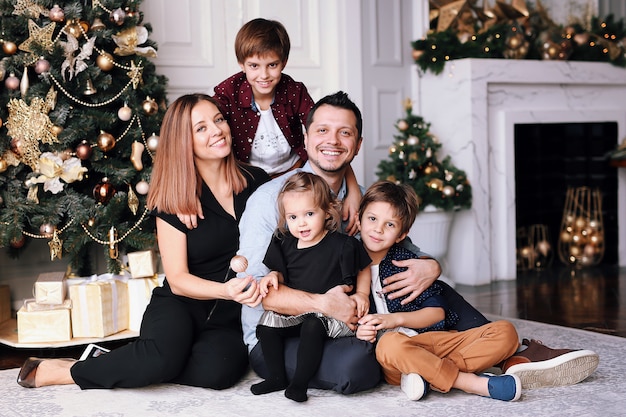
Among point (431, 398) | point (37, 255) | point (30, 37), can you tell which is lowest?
point (431, 398)

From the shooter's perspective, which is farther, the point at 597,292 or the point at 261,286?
the point at 597,292

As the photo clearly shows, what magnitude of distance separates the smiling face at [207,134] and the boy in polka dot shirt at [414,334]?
54 centimetres

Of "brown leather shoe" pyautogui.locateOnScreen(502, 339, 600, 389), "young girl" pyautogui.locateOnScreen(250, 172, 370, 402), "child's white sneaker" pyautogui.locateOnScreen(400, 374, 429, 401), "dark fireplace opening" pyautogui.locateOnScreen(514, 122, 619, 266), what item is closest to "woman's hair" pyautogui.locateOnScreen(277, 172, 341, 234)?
"young girl" pyautogui.locateOnScreen(250, 172, 370, 402)

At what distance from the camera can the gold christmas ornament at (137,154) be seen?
3674mm

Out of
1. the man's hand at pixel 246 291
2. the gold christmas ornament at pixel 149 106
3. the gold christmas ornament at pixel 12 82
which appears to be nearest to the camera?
the man's hand at pixel 246 291

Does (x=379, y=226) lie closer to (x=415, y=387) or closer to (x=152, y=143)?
(x=415, y=387)

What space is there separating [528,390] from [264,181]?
4.01 feet

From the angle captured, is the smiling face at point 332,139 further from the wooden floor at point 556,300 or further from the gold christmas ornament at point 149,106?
the wooden floor at point 556,300

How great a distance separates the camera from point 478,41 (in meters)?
5.20

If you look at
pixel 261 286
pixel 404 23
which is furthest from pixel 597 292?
pixel 261 286

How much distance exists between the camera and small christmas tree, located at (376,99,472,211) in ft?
16.0

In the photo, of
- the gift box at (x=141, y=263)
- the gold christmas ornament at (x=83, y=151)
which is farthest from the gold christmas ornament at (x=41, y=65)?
the gift box at (x=141, y=263)

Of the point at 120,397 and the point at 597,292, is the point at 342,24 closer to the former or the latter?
the point at 597,292

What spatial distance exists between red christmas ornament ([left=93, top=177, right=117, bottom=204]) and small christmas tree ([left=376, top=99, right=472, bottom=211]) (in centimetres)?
181
